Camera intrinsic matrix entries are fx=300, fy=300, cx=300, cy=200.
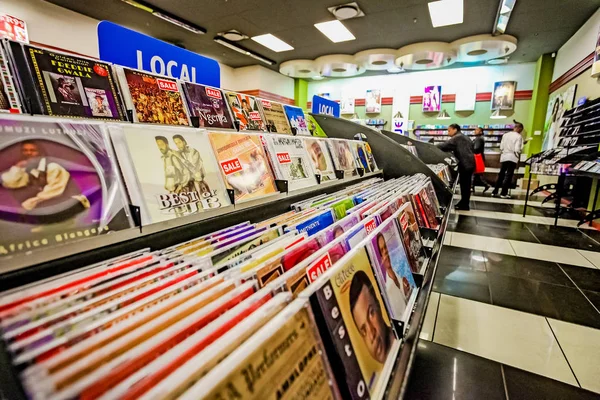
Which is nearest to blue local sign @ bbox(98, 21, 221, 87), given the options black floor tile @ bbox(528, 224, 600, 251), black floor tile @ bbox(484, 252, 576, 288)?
black floor tile @ bbox(484, 252, 576, 288)

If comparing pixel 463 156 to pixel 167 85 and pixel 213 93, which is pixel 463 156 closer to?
pixel 213 93

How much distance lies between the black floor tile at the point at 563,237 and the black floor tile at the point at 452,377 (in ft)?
9.19

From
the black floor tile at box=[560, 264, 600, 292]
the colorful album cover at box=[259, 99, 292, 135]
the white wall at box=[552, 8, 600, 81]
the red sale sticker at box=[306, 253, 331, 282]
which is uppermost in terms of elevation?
the white wall at box=[552, 8, 600, 81]

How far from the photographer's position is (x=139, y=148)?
2.74 ft

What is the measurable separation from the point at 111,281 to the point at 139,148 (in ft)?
1.31

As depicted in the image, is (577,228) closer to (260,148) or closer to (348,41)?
(260,148)

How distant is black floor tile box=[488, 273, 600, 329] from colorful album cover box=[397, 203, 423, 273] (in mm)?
1279

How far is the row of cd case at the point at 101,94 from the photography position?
790mm

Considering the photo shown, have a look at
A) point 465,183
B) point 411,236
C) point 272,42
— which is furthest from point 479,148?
point 411,236

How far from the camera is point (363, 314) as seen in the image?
26.8 inches

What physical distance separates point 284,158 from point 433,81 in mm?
11443

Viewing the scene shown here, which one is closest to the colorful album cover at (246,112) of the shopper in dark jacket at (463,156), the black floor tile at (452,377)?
the black floor tile at (452,377)

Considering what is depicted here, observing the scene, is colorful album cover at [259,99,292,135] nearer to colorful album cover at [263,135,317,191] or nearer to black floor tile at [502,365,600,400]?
colorful album cover at [263,135,317,191]

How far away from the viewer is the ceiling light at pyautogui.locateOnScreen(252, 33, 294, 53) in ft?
26.0
